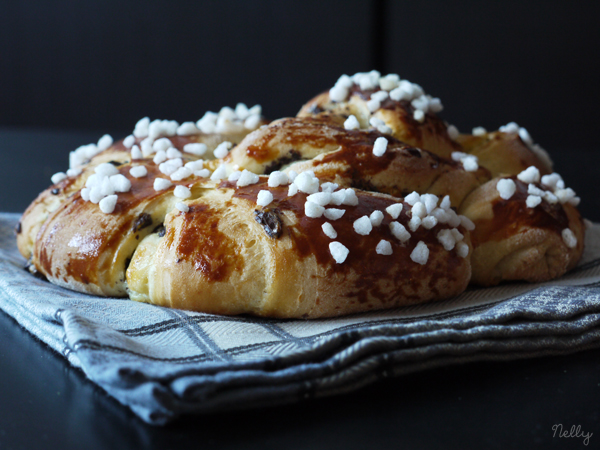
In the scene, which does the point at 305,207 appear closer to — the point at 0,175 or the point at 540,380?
the point at 540,380

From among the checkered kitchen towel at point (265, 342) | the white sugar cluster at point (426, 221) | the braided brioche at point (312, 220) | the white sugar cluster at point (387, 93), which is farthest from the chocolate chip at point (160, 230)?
the white sugar cluster at point (387, 93)

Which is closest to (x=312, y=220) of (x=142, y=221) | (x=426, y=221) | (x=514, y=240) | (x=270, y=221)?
(x=270, y=221)

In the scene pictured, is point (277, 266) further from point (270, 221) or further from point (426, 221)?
point (426, 221)

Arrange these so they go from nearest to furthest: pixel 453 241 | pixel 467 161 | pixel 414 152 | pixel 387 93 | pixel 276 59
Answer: pixel 453 241 → pixel 414 152 → pixel 467 161 → pixel 387 93 → pixel 276 59

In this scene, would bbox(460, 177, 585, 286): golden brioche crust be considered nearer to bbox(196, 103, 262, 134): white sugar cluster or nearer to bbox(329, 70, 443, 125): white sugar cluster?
bbox(329, 70, 443, 125): white sugar cluster

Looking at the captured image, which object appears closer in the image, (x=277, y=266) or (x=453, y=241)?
(x=277, y=266)

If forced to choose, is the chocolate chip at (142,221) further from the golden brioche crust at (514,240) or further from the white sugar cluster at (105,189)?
the golden brioche crust at (514,240)

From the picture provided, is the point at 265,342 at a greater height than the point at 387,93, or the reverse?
the point at 387,93

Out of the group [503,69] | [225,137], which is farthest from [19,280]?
[503,69]

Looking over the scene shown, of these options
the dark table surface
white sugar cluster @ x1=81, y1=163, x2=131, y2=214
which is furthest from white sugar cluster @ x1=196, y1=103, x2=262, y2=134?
the dark table surface
